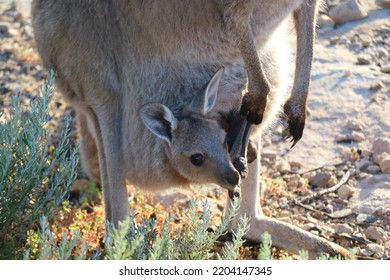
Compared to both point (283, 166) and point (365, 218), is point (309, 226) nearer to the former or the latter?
point (365, 218)

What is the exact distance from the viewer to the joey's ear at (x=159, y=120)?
381 centimetres

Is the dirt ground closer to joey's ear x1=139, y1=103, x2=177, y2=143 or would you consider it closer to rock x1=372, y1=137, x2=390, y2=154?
rock x1=372, y1=137, x2=390, y2=154

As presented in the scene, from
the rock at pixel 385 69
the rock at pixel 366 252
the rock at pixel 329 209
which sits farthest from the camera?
the rock at pixel 385 69

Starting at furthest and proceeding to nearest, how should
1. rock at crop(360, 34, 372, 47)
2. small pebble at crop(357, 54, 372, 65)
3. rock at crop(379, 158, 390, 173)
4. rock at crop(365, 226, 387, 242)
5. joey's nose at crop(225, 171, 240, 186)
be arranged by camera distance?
rock at crop(360, 34, 372, 47) < small pebble at crop(357, 54, 372, 65) < rock at crop(379, 158, 390, 173) < rock at crop(365, 226, 387, 242) < joey's nose at crop(225, 171, 240, 186)

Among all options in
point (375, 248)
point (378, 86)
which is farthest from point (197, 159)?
point (378, 86)

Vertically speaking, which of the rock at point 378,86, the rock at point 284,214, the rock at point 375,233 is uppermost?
the rock at point 375,233

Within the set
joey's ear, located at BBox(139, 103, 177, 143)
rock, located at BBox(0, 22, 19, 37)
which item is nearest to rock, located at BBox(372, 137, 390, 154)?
joey's ear, located at BBox(139, 103, 177, 143)

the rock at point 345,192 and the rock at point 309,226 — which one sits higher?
the rock at point 309,226

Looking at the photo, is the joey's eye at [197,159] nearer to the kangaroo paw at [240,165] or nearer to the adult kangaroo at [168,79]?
the adult kangaroo at [168,79]

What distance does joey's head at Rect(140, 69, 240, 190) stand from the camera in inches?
149

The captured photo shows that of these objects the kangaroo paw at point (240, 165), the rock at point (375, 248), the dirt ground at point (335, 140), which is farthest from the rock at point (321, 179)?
the kangaroo paw at point (240, 165)

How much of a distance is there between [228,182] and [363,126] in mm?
1583

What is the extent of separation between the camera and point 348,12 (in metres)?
6.02
